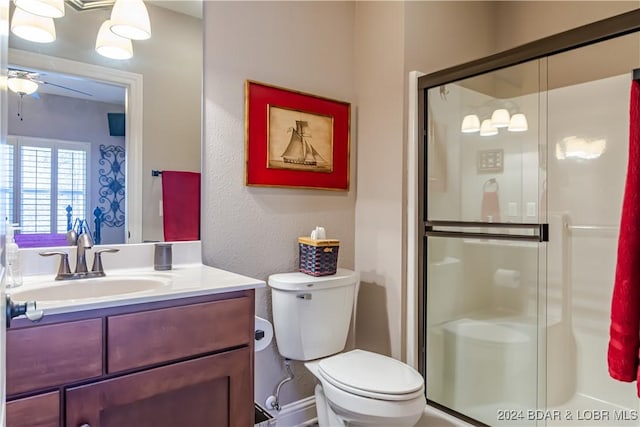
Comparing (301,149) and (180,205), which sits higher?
(301,149)

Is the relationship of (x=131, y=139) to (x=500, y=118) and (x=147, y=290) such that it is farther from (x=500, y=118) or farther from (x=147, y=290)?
(x=500, y=118)

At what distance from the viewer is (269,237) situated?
1.90 m

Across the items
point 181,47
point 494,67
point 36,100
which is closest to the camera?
point 36,100

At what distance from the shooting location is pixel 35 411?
0.95 meters

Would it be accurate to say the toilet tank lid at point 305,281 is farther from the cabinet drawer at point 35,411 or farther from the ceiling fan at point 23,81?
the ceiling fan at point 23,81

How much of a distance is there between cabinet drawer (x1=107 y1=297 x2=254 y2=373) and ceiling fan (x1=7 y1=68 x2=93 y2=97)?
0.92 metres

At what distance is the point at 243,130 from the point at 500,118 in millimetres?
1321

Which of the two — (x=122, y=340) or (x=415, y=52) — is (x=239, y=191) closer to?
(x=122, y=340)

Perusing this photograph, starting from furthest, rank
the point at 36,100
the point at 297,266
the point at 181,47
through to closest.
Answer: the point at 297,266
the point at 181,47
the point at 36,100

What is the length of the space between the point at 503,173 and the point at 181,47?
1656mm

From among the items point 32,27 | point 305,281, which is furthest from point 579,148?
point 32,27

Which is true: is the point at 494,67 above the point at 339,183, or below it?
above

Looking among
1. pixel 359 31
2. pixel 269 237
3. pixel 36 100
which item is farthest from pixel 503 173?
pixel 36 100

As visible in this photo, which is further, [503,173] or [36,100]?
[503,173]
